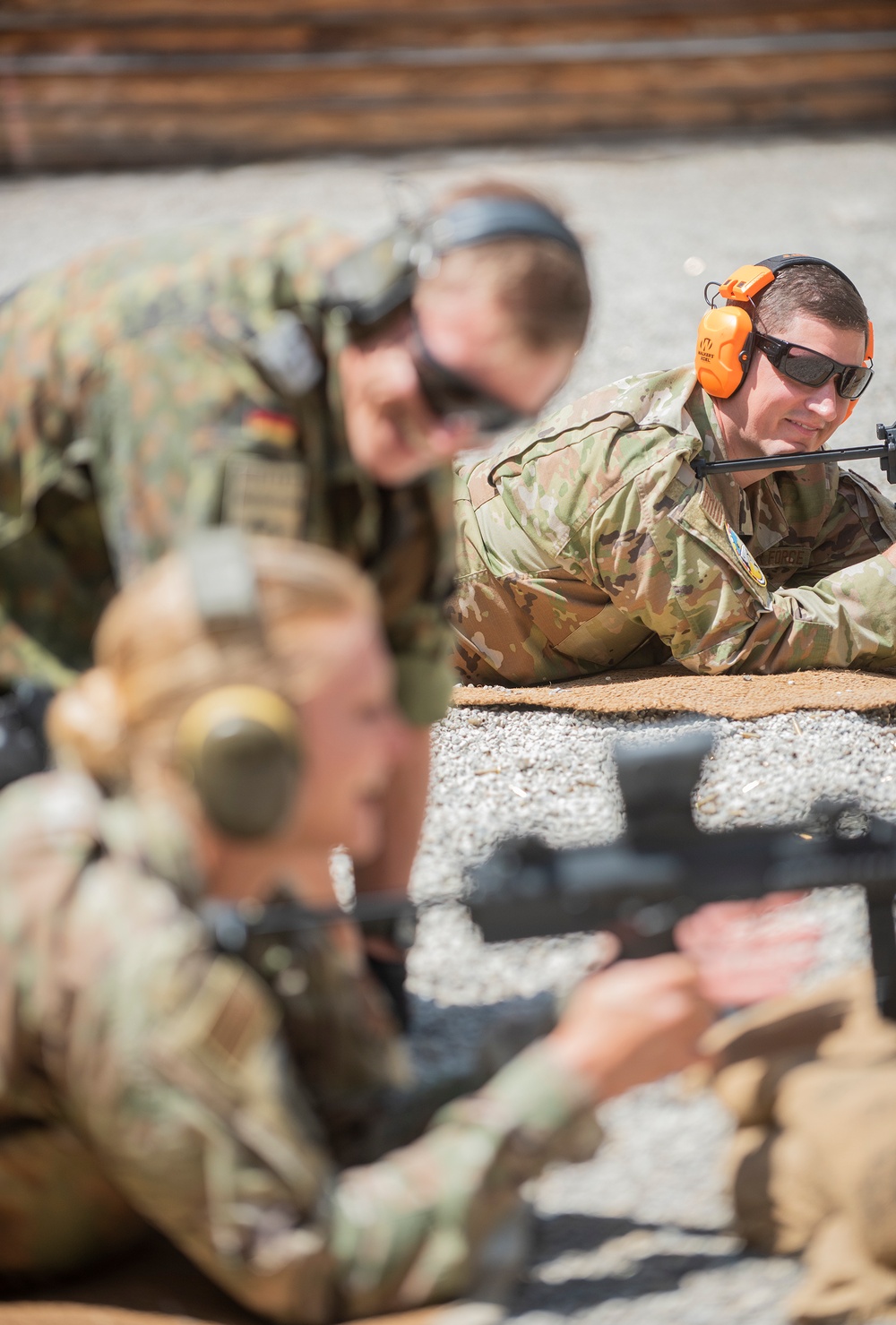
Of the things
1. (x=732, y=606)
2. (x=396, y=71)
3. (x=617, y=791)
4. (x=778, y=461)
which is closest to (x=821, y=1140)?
(x=617, y=791)

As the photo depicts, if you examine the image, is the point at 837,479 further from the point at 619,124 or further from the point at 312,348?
the point at 619,124

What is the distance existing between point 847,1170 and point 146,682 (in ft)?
3.36

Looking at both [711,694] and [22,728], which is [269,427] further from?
[711,694]

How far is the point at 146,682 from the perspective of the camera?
1421mm

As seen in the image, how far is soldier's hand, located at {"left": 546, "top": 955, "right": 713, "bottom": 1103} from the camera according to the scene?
5.32 feet

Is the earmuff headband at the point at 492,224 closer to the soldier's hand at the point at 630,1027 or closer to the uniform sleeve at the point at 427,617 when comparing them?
the uniform sleeve at the point at 427,617

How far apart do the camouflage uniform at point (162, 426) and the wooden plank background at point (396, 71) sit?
7.48m

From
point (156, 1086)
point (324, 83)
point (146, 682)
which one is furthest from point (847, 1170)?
point (324, 83)

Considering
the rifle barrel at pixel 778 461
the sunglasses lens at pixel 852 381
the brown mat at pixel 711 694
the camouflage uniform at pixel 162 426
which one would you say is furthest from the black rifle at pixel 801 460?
the camouflage uniform at pixel 162 426

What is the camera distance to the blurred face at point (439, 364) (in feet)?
5.63

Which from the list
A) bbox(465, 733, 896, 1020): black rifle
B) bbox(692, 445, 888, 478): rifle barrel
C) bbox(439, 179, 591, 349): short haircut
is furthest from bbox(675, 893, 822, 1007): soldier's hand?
bbox(692, 445, 888, 478): rifle barrel

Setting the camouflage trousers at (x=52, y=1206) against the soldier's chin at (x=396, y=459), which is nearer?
the camouflage trousers at (x=52, y=1206)

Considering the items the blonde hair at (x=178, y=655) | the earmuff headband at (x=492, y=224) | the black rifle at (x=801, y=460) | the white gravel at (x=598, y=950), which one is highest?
the earmuff headband at (x=492, y=224)

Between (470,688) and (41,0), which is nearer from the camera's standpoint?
(470,688)
